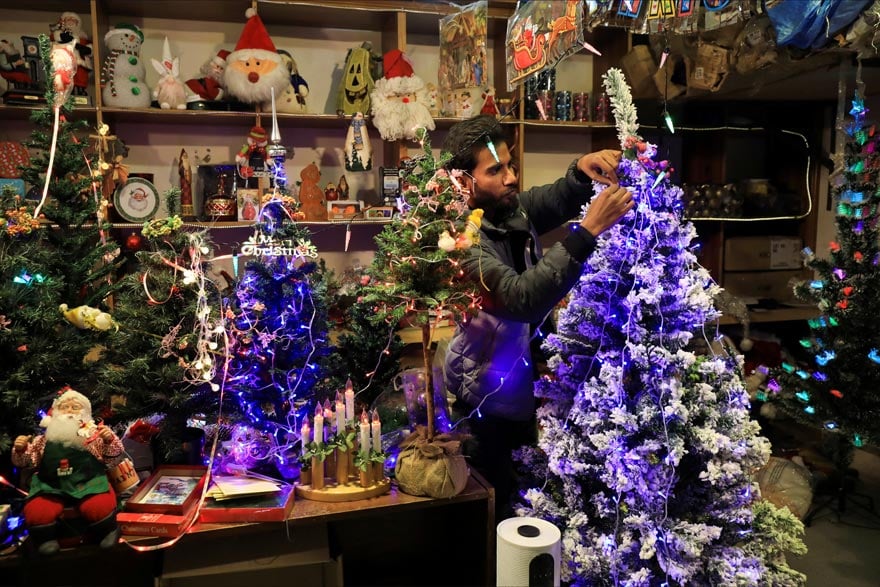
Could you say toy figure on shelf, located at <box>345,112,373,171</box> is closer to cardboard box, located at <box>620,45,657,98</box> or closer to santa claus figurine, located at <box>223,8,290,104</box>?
santa claus figurine, located at <box>223,8,290,104</box>

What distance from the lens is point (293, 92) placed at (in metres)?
3.45

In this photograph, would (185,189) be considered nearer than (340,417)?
No

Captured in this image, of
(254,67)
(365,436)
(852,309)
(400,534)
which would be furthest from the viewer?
(254,67)

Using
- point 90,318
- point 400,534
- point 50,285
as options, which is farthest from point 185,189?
point 400,534

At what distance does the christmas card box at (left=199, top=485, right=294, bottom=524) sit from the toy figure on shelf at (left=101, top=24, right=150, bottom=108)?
7.80ft

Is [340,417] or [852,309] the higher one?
[852,309]

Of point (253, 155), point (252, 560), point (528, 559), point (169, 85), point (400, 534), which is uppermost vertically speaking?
point (169, 85)

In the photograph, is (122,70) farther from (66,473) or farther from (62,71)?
(66,473)

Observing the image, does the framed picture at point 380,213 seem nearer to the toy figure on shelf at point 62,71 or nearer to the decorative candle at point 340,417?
the toy figure on shelf at point 62,71

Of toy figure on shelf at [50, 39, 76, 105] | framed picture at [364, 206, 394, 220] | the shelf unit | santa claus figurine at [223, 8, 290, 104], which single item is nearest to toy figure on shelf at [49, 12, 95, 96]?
the shelf unit

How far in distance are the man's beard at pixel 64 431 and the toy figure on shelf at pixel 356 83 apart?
94.3 inches

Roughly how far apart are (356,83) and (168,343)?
2206 mm

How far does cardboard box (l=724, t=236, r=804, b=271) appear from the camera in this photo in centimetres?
445

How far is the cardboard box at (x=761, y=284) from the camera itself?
4.52 metres
